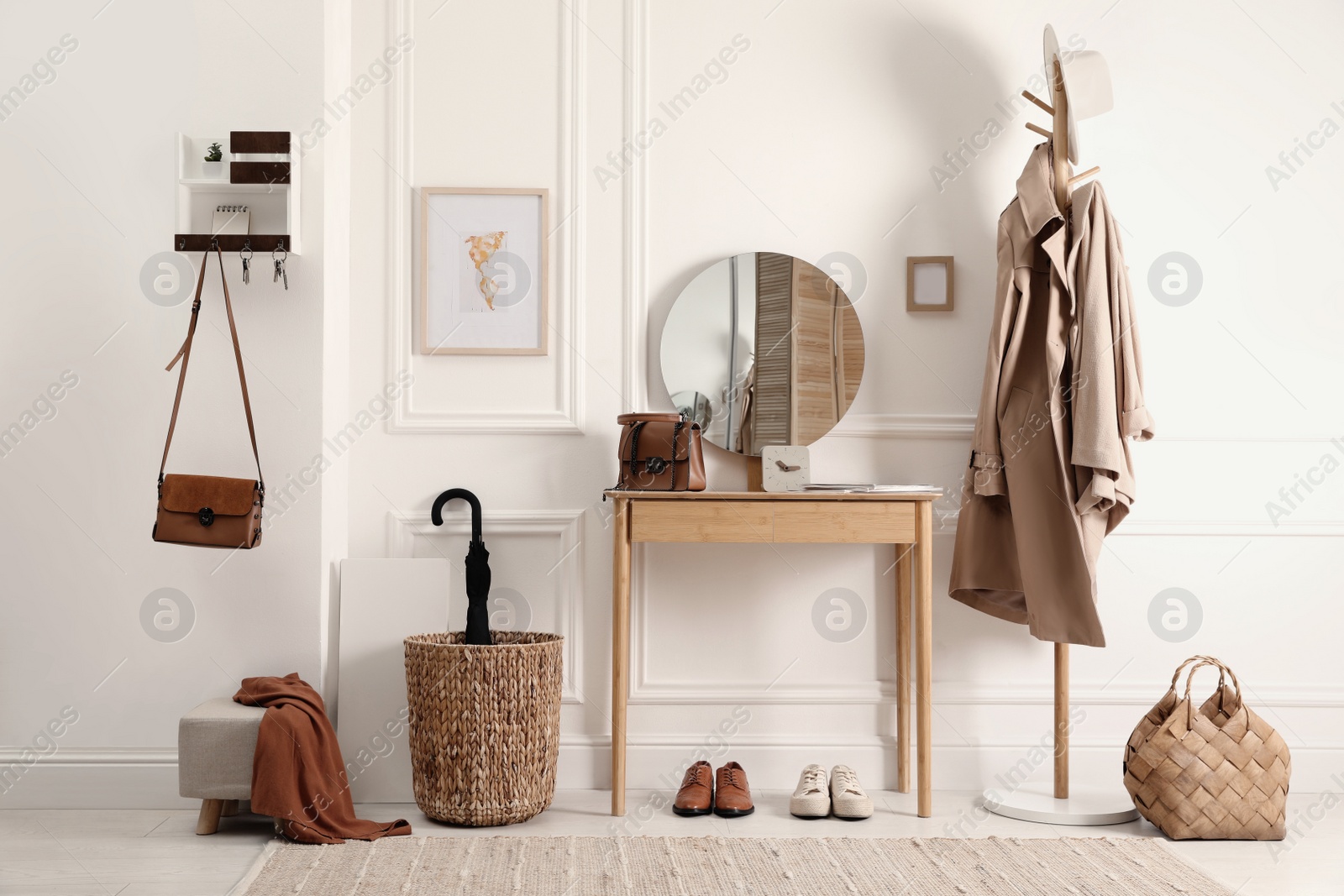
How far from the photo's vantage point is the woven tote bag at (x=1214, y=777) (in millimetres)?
2246

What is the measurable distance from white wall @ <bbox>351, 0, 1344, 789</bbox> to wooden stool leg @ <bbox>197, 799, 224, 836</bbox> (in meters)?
0.79

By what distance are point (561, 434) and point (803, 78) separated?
4.11ft

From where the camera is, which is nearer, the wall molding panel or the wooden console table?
the wooden console table

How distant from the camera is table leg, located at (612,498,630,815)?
2398 mm

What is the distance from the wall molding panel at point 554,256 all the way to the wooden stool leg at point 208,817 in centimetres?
105

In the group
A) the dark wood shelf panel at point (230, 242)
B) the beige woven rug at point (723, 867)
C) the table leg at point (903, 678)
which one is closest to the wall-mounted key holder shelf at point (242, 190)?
the dark wood shelf panel at point (230, 242)

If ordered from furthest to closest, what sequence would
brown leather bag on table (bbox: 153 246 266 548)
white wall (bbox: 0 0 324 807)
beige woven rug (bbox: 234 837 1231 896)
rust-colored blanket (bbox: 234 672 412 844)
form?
white wall (bbox: 0 0 324 807)
brown leather bag on table (bbox: 153 246 266 548)
rust-colored blanket (bbox: 234 672 412 844)
beige woven rug (bbox: 234 837 1231 896)

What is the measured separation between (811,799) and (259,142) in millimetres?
2174

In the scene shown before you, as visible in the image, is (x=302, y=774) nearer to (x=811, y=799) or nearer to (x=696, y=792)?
(x=696, y=792)

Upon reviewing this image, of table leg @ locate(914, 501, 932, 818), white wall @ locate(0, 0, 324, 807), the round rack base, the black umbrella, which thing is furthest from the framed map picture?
the round rack base

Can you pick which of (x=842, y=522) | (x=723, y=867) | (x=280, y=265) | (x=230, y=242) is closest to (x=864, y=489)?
(x=842, y=522)

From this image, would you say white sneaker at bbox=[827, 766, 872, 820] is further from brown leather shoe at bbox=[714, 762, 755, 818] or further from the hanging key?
the hanging key

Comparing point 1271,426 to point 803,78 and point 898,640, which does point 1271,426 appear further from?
point 803,78

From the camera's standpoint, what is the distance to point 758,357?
2.75 metres
